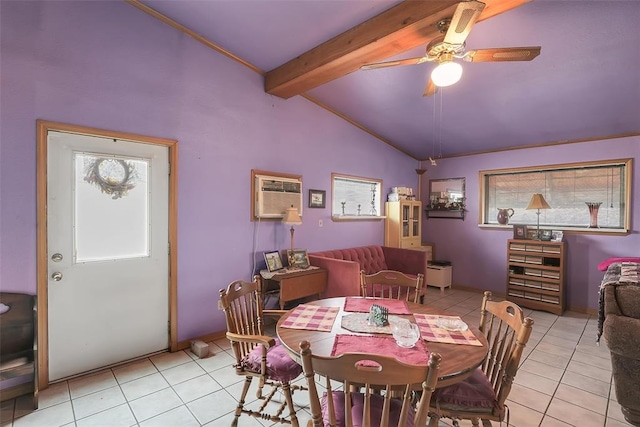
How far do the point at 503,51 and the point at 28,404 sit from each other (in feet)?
13.1

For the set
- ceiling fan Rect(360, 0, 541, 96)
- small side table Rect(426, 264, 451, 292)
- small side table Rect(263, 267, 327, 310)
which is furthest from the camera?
small side table Rect(426, 264, 451, 292)

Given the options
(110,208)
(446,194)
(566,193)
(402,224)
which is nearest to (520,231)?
(566,193)

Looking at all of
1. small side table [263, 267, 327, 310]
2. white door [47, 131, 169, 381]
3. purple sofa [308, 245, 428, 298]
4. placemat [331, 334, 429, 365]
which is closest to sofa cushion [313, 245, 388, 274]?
purple sofa [308, 245, 428, 298]

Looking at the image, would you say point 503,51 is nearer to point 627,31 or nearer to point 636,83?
point 627,31

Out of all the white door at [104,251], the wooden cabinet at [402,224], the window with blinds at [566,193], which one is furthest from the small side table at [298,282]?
the window with blinds at [566,193]

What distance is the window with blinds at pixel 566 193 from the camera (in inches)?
158

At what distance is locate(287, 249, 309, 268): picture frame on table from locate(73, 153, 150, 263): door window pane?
155 cm

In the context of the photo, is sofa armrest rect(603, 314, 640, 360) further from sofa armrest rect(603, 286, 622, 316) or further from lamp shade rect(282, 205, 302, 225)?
lamp shade rect(282, 205, 302, 225)

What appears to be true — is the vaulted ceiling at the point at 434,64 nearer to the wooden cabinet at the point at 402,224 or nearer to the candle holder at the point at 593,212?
the candle holder at the point at 593,212

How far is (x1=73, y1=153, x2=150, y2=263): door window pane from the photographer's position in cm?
247

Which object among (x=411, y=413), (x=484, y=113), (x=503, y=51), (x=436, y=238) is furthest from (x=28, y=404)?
(x=436, y=238)

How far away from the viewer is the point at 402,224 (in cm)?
521

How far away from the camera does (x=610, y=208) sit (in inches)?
161

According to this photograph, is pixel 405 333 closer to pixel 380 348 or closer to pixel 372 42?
pixel 380 348
